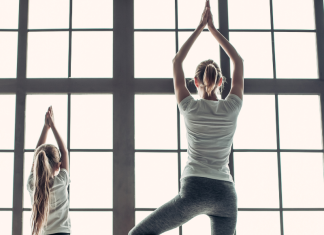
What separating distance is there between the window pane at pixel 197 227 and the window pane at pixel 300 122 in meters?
0.81

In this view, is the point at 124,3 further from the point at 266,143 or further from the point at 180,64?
the point at 266,143

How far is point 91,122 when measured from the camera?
2.04 m

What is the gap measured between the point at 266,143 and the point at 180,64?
1002 millimetres

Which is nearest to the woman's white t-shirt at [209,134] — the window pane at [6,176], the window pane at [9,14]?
the window pane at [6,176]

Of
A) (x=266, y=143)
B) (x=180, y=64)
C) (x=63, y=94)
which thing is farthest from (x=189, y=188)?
(x=63, y=94)

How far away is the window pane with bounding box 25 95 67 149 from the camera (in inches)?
79.5

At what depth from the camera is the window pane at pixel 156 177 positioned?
6.58 ft

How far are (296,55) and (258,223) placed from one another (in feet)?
4.28

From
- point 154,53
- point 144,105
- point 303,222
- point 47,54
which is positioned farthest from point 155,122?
point 303,222

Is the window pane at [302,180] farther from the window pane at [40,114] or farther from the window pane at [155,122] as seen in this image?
the window pane at [40,114]

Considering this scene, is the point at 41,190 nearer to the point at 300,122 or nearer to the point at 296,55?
the point at 300,122

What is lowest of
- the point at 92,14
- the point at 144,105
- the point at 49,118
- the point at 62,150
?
the point at 62,150

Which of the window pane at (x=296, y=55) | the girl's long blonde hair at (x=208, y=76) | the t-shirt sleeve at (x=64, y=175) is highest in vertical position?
the window pane at (x=296, y=55)

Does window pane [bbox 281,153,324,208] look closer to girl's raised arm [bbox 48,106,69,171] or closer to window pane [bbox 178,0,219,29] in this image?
window pane [bbox 178,0,219,29]
